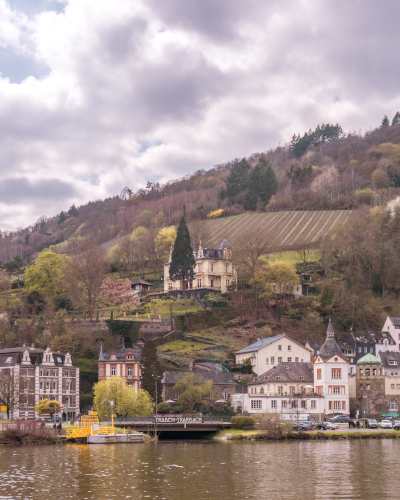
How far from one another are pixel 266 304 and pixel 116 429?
45.1m

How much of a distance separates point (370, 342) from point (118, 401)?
139 feet

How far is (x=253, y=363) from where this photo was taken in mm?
91125

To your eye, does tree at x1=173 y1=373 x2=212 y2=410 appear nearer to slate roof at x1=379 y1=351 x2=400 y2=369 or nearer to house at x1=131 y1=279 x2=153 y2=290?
slate roof at x1=379 y1=351 x2=400 y2=369

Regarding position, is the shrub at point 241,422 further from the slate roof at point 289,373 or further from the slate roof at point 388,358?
the slate roof at point 388,358

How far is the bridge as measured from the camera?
68.7 m

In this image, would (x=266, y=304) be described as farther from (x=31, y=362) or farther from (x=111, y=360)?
(x=31, y=362)

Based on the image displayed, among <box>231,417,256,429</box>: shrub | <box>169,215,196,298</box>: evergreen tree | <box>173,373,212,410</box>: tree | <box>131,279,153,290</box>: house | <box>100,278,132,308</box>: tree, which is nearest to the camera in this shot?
<box>231,417,256,429</box>: shrub

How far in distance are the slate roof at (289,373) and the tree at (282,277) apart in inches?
902

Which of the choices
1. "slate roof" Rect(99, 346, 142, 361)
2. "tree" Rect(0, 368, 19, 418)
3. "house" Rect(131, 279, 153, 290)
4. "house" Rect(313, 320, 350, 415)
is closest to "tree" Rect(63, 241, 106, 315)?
"house" Rect(131, 279, 153, 290)

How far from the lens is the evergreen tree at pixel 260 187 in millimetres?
164000

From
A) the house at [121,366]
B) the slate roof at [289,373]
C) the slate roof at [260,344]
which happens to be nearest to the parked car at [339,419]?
the slate roof at [289,373]

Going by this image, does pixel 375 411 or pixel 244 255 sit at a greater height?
pixel 244 255

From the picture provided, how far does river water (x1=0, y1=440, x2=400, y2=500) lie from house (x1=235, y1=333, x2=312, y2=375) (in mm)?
32315

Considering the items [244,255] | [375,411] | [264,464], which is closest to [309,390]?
[375,411]
